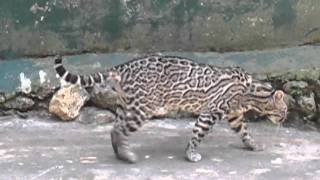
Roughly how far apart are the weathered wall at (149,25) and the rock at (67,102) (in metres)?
0.35

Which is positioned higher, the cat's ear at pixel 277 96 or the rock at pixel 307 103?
the cat's ear at pixel 277 96

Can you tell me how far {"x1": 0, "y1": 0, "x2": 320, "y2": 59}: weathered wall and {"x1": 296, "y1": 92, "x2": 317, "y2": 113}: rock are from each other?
55cm

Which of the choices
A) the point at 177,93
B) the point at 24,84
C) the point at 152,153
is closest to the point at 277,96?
the point at 177,93

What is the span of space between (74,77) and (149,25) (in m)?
1.46

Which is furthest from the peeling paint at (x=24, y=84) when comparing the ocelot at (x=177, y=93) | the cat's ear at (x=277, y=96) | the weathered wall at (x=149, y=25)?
the cat's ear at (x=277, y=96)

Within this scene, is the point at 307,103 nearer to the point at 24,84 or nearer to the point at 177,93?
the point at 177,93

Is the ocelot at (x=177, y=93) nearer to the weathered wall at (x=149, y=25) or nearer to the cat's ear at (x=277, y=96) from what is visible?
the cat's ear at (x=277, y=96)

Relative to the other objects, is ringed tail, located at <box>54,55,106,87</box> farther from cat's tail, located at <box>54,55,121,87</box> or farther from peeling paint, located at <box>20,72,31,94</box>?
peeling paint, located at <box>20,72,31,94</box>

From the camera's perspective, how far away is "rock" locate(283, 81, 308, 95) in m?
7.08

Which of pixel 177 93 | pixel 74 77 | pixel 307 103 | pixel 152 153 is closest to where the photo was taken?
pixel 74 77

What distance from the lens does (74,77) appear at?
5.87 metres

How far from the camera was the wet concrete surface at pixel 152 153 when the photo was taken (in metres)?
5.73

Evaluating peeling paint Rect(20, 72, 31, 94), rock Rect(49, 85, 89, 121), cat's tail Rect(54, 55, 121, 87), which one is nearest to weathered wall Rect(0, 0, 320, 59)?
peeling paint Rect(20, 72, 31, 94)

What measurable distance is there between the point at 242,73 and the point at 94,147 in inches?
49.7
